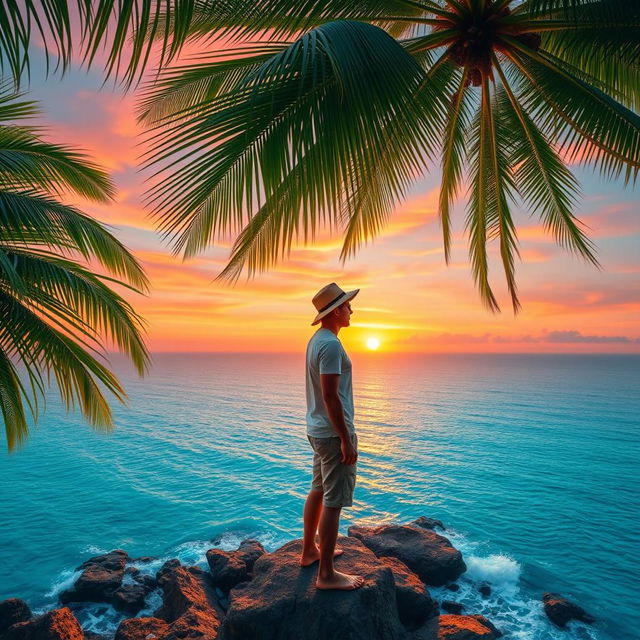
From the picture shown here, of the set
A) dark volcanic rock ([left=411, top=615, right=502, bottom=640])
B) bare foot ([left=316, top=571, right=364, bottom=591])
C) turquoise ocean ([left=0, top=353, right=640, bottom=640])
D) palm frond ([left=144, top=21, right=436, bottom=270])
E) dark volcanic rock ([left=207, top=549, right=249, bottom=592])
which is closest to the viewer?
palm frond ([left=144, top=21, right=436, bottom=270])

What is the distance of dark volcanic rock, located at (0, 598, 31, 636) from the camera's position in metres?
8.65

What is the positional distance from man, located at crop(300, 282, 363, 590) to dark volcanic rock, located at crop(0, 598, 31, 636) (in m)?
9.39

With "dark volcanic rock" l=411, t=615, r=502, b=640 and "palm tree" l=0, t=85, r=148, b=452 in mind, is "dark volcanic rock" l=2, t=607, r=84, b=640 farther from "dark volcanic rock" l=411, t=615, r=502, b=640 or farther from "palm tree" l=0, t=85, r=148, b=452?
"dark volcanic rock" l=411, t=615, r=502, b=640

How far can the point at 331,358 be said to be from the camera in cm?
329

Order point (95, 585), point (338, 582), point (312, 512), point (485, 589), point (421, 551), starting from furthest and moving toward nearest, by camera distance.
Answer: point (421, 551) → point (485, 589) → point (95, 585) → point (338, 582) → point (312, 512)

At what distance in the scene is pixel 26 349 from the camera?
5.33 meters

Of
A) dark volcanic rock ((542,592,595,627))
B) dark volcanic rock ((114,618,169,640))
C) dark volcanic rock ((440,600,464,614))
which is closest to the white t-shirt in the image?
dark volcanic rock ((114,618,169,640))

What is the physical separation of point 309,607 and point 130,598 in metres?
8.42

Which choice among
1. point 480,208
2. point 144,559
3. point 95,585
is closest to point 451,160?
point 480,208

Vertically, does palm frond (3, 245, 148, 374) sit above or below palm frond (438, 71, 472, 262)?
below

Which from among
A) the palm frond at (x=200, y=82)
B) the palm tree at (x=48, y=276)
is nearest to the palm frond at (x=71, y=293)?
the palm tree at (x=48, y=276)

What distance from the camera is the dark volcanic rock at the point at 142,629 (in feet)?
24.7

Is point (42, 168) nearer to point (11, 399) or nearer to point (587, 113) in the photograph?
point (11, 399)

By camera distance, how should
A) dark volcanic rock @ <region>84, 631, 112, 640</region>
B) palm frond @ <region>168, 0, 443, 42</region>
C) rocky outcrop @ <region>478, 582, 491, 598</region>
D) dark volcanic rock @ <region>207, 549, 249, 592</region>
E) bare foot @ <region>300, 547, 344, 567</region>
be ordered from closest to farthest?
palm frond @ <region>168, 0, 443, 42</region> → bare foot @ <region>300, 547, 344, 567</region> → dark volcanic rock @ <region>84, 631, 112, 640</region> → dark volcanic rock @ <region>207, 549, 249, 592</region> → rocky outcrop @ <region>478, 582, 491, 598</region>
